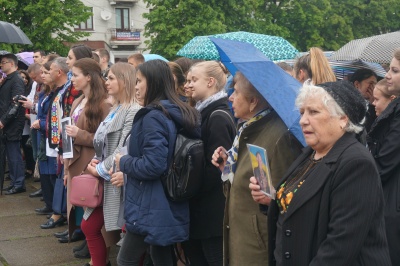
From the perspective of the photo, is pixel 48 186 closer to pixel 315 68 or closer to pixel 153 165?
pixel 153 165

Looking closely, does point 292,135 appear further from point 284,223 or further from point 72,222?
point 72,222

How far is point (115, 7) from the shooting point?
175 feet

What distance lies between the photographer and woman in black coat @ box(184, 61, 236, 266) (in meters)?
4.79

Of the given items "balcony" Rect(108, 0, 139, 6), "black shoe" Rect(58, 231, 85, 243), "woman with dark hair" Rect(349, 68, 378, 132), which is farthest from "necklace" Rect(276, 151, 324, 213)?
"balcony" Rect(108, 0, 139, 6)

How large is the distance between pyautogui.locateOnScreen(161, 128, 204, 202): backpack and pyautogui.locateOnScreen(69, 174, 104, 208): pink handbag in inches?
42.0

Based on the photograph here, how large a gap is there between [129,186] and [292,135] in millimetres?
1566

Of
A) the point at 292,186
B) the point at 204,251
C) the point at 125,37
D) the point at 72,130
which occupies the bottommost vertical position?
the point at 125,37

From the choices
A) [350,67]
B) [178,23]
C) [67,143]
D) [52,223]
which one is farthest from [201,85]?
[178,23]

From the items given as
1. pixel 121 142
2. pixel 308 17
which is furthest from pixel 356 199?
pixel 308 17

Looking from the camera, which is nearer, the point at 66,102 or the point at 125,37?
the point at 66,102

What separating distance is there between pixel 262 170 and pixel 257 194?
18 cm

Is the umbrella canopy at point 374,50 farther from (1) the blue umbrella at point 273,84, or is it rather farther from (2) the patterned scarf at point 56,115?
(1) the blue umbrella at point 273,84

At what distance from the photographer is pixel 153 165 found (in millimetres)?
4574

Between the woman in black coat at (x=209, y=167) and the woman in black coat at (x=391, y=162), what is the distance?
117cm
